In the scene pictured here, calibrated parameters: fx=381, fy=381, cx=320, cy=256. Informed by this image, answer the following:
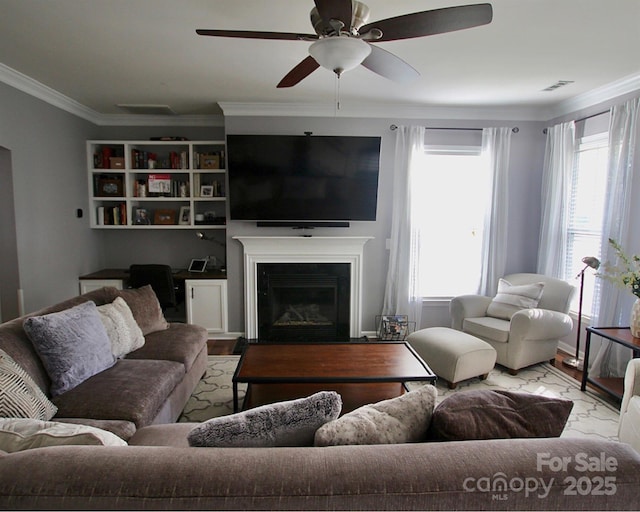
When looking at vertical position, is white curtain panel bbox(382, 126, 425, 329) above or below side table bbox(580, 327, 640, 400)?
above

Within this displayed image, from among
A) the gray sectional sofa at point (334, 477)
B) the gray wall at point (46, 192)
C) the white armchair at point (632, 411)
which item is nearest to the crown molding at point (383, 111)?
the gray wall at point (46, 192)

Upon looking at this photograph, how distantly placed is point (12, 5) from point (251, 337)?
11.0ft

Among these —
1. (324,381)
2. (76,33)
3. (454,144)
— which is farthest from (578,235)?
(76,33)

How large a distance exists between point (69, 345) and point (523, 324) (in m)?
3.44

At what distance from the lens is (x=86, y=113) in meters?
4.35

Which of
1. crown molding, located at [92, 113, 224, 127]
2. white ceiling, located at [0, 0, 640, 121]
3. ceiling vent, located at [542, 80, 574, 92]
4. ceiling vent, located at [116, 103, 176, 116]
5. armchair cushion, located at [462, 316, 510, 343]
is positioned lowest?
armchair cushion, located at [462, 316, 510, 343]

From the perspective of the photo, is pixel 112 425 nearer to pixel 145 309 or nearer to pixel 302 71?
pixel 145 309

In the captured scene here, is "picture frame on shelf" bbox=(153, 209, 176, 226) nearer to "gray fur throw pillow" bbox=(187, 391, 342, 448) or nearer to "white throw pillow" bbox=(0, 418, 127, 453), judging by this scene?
"white throw pillow" bbox=(0, 418, 127, 453)

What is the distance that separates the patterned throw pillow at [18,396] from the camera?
1545 mm

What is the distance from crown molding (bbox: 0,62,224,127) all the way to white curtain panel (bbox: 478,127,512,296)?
3.20 metres

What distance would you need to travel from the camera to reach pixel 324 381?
2.38 meters

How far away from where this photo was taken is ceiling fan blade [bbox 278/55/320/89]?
7.30 ft

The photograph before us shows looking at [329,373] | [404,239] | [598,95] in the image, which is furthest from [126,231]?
[598,95]

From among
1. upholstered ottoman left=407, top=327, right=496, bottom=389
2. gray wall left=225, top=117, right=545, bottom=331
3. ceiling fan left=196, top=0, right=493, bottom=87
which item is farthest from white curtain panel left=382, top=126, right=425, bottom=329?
ceiling fan left=196, top=0, right=493, bottom=87
